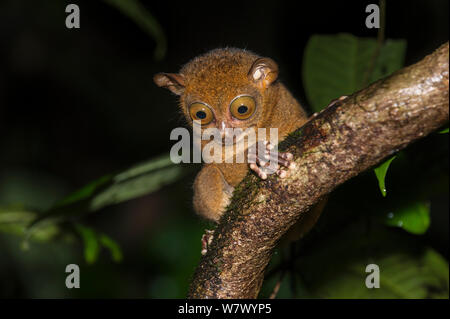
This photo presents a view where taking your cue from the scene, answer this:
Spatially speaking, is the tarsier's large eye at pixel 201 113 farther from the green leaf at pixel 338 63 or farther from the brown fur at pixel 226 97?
the green leaf at pixel 338 63

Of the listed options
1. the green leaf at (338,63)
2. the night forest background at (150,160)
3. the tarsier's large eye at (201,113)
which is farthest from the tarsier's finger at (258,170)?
the green leaf at (338,63)

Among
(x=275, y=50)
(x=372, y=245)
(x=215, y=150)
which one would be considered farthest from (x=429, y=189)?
(x=275, y=50)

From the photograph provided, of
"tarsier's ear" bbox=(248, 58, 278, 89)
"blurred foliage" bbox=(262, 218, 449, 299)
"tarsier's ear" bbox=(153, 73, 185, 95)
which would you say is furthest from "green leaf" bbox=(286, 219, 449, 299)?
"tarsier's ear" bbox=(153, 73, 185, 95)

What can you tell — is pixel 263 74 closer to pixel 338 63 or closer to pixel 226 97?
pixel 226 97

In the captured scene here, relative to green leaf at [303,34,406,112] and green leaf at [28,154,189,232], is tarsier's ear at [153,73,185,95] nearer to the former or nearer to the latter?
green leaf at [28,154,189,232]

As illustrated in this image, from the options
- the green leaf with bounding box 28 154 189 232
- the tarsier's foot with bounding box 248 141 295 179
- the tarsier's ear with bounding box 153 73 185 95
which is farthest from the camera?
the green leaf with bounding box 28 154 189 232

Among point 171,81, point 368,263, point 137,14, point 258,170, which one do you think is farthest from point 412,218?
point 137,14
